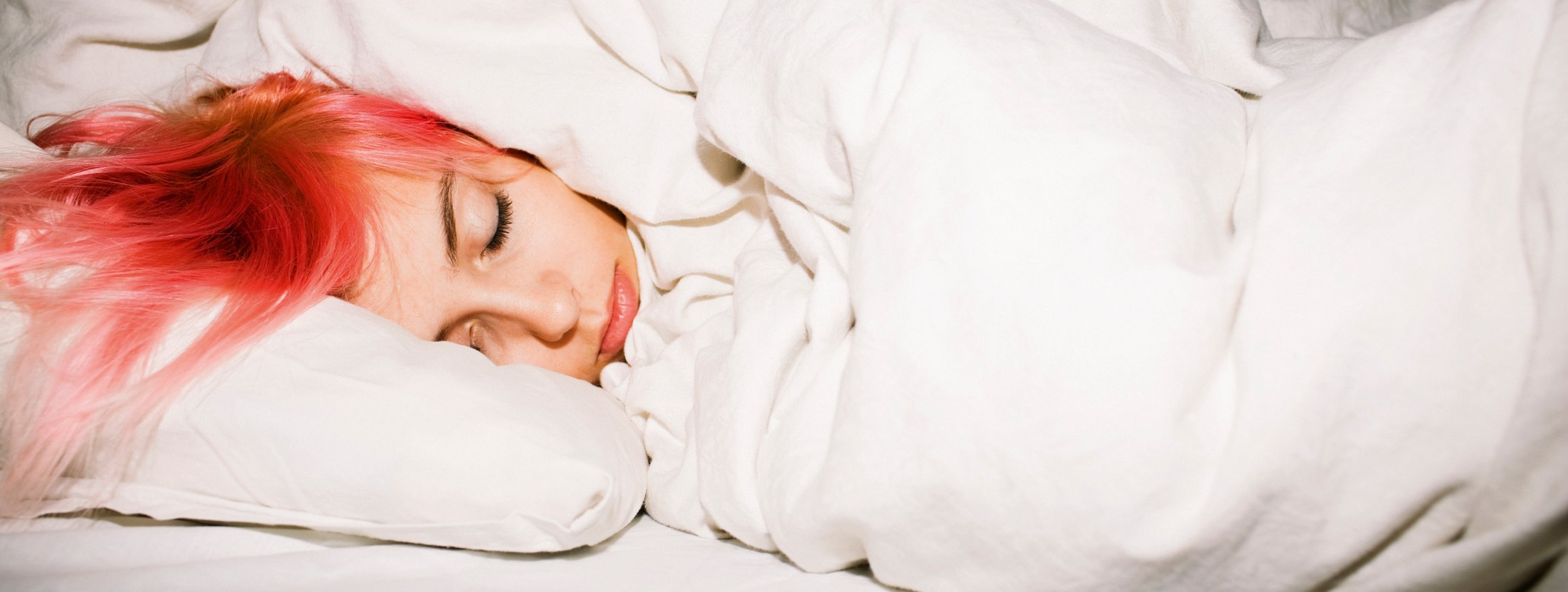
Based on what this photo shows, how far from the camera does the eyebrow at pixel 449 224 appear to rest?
766 mm

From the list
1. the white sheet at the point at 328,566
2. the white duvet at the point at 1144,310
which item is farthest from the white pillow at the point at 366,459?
the white duvet at the point at 1144,310

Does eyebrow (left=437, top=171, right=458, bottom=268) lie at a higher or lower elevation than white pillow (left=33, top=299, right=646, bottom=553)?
higher

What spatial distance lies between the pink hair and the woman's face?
0.03 m

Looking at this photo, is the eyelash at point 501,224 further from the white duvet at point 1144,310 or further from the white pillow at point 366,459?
the white duvet at point 1144,310

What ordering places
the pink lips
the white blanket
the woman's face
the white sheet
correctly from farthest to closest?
the pink lips, the woman's face, the white sheet, the white blanket

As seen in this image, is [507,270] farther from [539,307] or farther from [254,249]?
[254,249]

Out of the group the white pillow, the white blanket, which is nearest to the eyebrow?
the white pillow

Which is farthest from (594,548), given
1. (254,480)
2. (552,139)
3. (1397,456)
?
(1397,456)

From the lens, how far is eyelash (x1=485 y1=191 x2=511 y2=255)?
80 cm

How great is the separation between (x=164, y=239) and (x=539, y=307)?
336 millimetres

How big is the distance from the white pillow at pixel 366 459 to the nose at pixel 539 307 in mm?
150

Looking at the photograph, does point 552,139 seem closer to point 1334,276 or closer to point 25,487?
point 25,487

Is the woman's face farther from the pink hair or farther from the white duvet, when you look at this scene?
the white duvet

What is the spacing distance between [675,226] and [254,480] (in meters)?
0.44
